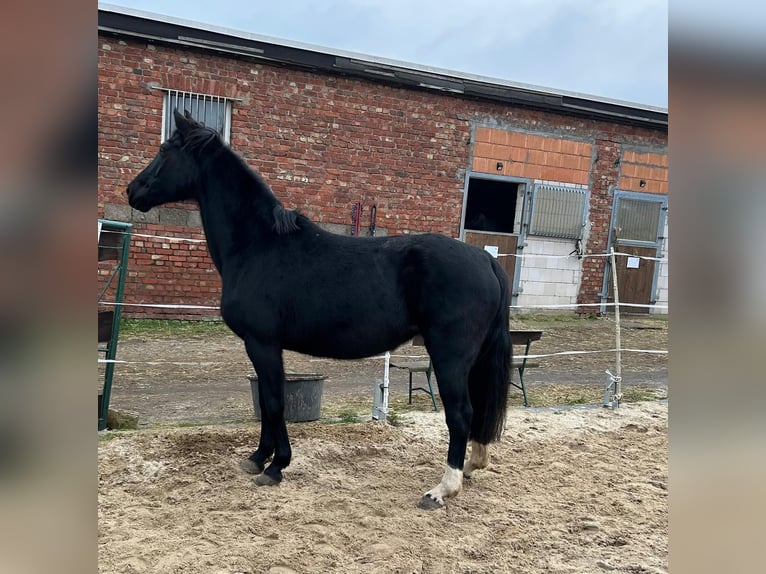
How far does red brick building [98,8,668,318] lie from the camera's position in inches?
270

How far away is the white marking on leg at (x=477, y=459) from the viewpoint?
300cm

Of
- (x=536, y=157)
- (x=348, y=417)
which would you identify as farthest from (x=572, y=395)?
(x=536, y=157)

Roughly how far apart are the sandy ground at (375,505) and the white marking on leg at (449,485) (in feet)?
0.25

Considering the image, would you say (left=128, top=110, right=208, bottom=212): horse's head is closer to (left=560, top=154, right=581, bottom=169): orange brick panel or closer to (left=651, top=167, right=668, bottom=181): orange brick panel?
(left=560, top=154, right=581, bottom=169): orange brick panel

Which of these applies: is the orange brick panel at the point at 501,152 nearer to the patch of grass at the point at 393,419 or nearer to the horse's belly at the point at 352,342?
the patch of grass at the point at 393,419

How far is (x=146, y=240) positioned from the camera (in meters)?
7.07

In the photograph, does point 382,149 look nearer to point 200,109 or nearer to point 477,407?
point 200,109

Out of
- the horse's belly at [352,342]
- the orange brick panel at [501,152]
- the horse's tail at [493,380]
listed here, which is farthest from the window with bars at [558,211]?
the horse's belly at [352,342]

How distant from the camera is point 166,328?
22.7 ft

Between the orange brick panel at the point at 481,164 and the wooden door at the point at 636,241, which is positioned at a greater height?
the orange brick panel at the point at 481,164

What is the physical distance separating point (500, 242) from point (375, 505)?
7206 mm
